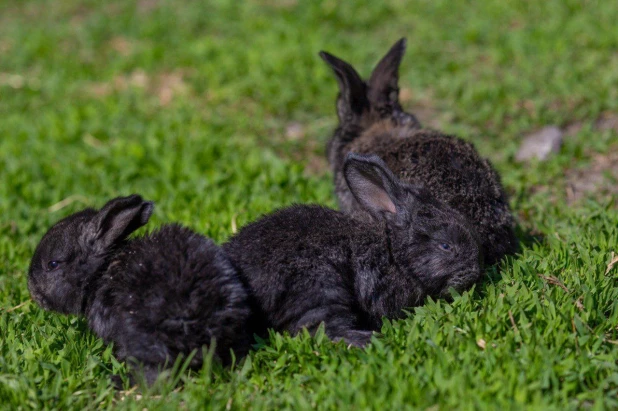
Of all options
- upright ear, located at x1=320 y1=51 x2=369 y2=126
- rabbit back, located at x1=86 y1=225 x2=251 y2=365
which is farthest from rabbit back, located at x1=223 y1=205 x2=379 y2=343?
upright ear, located at x1=320 y1=51 x2=369 y2=126

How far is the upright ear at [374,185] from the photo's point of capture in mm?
5215

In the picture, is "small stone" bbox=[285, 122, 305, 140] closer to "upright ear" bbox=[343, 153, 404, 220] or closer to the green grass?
the green grass

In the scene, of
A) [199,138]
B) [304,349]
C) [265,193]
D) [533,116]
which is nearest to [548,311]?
[304,349]

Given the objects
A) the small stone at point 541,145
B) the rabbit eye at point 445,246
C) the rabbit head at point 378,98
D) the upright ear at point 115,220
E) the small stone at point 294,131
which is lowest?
the rabbit eye at point 445,246

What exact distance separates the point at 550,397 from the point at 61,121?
7.25 meters

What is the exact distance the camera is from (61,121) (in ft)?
31.0

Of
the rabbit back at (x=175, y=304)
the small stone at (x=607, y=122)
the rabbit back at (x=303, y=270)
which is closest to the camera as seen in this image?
the rabbit back at (x=175, y=304)

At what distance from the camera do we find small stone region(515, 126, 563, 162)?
7.68m

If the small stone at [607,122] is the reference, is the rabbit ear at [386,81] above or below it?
→ above

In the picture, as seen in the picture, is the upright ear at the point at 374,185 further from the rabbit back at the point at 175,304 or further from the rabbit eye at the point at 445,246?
the rabbit back at the point at 175,304

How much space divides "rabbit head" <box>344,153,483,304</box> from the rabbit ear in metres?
2.19

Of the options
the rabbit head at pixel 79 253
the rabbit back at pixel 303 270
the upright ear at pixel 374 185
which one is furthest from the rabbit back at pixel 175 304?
the upright ear at pixel 374 185

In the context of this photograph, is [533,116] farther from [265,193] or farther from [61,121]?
[61,121]

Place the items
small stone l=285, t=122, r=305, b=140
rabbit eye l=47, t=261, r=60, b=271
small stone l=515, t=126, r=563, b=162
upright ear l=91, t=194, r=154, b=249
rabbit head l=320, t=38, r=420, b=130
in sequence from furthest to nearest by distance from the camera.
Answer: small stone l=285, t=122, r=305, b=140
small stone l=515, t=126, r=563, b=162
rabbit head l=320, t=38, r=420, b=130
rabbit eye l=47, t=261, r=60, b=271
upright ear l=91, t=194, r=154, b=249
